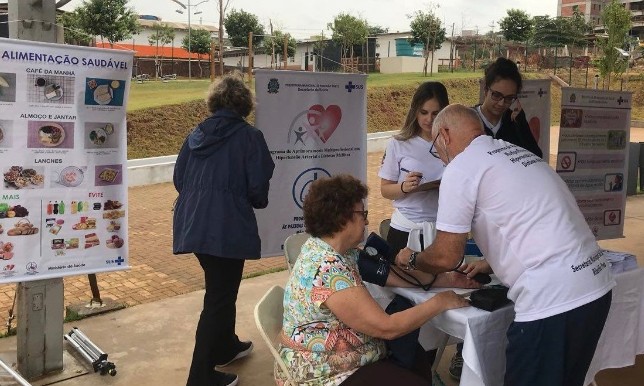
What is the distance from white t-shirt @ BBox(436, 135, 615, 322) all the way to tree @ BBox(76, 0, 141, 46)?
82.0 ft

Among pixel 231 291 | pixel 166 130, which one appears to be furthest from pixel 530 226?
pixel 166 130

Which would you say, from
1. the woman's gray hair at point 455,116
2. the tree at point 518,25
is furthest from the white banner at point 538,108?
the tree at point 518,25

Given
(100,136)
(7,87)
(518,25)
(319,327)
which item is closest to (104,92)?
(100,136)

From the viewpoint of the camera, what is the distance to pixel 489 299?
2.11m

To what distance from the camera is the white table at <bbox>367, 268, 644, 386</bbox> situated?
6.74 feet

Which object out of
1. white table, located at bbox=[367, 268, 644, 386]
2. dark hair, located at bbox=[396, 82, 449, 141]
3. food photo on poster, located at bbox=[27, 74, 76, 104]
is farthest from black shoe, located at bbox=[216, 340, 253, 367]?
food photo on poster, located at bbox=[27, 74, 76, 104]

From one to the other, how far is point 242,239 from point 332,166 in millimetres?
1492

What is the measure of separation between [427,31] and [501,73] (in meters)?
30.7

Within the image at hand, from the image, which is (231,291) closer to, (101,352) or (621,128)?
Answer: (101,352)

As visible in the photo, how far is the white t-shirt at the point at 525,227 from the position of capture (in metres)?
1.89

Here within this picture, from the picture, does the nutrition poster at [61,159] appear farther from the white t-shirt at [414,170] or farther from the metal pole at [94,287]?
the white t-shirt at [414,170]

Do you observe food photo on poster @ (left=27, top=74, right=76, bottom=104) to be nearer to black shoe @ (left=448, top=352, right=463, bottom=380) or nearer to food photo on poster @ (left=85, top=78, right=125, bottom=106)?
food photo on poster @ (left=85, top=78, right=125, bottom=106)

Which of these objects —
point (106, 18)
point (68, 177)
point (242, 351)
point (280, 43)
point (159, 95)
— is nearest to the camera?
point (68, 177)

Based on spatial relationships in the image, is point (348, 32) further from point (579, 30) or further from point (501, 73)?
A: point (501, 73)
